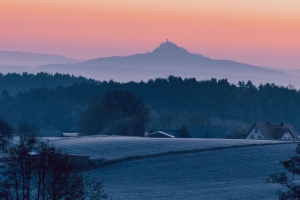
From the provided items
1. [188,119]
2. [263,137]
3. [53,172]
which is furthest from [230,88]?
[53,172]

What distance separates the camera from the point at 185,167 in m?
51.6

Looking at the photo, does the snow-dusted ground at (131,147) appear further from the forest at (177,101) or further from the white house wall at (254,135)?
the forest at (177,101)

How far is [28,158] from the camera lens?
27781 mm

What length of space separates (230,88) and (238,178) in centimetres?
12785

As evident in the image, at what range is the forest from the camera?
14688cm

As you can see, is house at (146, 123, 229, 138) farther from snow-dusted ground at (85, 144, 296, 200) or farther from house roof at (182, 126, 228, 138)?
snow-dusted ground at (85, 144, 296, 200)

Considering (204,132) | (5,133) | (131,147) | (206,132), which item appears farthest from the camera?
(204,132)

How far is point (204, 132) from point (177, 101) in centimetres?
5704

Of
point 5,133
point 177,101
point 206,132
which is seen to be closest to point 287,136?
point 206,132

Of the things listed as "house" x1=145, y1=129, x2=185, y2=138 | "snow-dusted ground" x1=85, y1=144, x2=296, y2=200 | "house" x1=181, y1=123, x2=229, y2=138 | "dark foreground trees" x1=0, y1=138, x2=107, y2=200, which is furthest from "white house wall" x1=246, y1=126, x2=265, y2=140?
"dark foreground trees" x1=0, y1=138, x2=107, y2=200

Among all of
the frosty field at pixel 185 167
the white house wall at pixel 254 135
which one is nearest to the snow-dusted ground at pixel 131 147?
the frosty field at pixel 185 167

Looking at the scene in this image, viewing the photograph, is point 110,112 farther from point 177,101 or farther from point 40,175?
point 40,175

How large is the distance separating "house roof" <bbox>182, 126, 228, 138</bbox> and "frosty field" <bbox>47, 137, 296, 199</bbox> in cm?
3515

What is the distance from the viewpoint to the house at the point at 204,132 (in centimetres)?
10450
